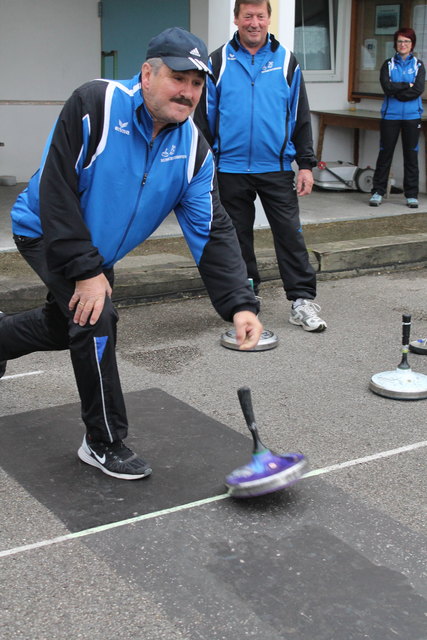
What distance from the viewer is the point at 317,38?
A: 40.9ft

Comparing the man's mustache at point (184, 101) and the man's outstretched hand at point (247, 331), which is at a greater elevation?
the man's mustache at point (184, 101)

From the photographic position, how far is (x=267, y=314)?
6902 millimetres

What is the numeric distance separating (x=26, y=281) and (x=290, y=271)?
1.95m

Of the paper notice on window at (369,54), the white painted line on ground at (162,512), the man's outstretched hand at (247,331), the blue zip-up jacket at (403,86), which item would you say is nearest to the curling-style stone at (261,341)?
the white painted line on ground at (162,512)

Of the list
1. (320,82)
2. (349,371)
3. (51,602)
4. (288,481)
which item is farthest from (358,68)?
(51,602)

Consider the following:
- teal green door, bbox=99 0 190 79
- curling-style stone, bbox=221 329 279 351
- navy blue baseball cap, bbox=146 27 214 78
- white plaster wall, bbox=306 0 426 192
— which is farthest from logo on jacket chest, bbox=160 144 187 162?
white plaster wall, bbox=306 0 426 192

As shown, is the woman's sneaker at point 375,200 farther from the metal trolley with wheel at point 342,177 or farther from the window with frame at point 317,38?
the window with frame at point 317,38

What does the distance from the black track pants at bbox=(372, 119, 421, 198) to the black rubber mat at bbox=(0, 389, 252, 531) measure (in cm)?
664

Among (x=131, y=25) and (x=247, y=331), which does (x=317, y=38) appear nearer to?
(x=131, y=25)

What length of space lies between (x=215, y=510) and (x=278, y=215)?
3.12 m

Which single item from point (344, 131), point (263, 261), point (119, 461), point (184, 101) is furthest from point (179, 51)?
point (344, 131)

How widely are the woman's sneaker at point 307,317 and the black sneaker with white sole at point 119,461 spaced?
2.63 metres

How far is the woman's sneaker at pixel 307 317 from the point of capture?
251 inches

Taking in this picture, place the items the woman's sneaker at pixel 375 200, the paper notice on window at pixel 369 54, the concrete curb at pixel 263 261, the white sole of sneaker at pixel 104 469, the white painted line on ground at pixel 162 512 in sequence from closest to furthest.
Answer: the white painted line on ground at pixel 162 512 < the white sole of sneaker at pixel 104 469 < the concrete curb at pixel 263 261 < the woman's sneaker at pixel 375 200 < the paper notice on window at pixel 369 54
